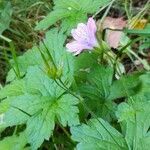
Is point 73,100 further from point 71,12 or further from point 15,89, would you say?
point 71,12

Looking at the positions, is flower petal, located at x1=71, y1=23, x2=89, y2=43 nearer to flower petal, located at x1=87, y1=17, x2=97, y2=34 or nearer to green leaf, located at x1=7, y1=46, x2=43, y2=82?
flower petal, located at x1=87, y1=17, x2=97, y2=34

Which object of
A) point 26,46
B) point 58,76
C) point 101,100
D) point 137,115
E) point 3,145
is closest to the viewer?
point 58,76

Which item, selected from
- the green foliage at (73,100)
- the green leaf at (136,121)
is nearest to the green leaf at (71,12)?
the green foliage at (73,100)

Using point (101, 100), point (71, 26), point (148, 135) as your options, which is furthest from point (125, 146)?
point (71, 26)

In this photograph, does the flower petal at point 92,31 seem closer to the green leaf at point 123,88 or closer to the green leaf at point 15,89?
the green leaf at point 123,88

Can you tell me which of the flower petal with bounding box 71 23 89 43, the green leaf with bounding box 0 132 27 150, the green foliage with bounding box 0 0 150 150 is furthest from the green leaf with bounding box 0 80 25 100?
the flower petal with bounding box 71 23 89 43

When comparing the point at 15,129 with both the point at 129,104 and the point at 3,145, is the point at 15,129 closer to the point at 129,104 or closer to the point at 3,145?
the point at 3,145
